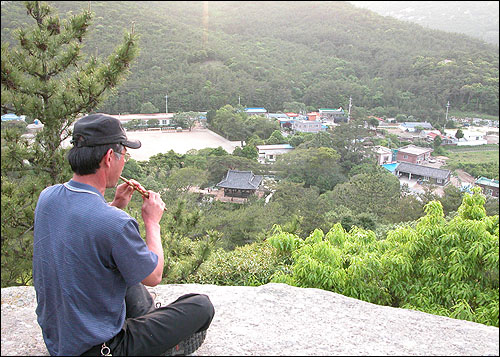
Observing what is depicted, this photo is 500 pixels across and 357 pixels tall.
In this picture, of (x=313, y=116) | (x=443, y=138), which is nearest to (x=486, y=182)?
(x=443, y=138)

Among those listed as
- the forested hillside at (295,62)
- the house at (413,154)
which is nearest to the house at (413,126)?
the forested hillside at (295,62)

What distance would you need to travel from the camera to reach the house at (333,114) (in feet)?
72.4

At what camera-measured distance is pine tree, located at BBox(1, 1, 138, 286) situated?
3004 millimetres

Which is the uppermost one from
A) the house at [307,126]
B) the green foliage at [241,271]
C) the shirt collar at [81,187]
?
the shirt collar at [81,187]

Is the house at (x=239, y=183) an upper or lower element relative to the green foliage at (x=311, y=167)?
lower

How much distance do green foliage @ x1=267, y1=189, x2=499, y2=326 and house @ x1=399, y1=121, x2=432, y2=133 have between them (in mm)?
19032

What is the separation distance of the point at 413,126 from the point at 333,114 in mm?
4112

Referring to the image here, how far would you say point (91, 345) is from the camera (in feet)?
3.53

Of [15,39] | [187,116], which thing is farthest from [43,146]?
[187,116]

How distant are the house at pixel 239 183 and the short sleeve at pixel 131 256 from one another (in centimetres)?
1220

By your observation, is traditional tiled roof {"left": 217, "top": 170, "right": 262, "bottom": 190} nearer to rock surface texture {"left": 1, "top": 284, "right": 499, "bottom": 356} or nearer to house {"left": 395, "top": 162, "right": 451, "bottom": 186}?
house {"left": 395, "top": 162, "right": 451, "bottom": 186}

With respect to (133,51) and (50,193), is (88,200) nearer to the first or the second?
(50,193)

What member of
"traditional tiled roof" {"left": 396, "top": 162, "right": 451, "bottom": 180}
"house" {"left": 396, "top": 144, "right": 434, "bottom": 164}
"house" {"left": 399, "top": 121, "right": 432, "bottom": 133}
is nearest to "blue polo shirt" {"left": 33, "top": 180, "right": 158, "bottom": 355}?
"traditional tiled roof" {"left": 396, "top": 162, "right": 451, "bottom": 180}

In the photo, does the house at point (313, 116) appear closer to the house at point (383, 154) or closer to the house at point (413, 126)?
the house at point (413, 126)
